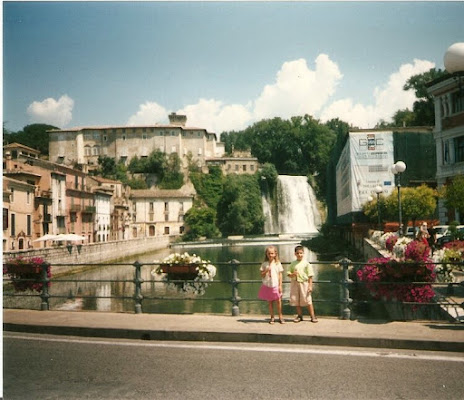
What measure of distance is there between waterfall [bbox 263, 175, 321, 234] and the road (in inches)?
3211

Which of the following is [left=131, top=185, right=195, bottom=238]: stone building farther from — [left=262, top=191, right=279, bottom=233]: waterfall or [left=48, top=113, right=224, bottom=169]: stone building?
[left=48, top=113, right=224, bottom=169]: stone building

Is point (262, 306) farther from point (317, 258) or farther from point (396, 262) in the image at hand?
point (317, 258)

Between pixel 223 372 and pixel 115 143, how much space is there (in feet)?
333

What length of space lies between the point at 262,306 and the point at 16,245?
28.7m

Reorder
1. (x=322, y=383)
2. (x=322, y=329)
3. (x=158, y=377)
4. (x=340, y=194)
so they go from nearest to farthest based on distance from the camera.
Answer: (x=322, y=383) < (x=158, y=377) < (x=322, y=329) < (x=340, y=194)

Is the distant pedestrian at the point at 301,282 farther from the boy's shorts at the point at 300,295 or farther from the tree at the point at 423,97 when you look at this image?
the tree at the point at 423,97

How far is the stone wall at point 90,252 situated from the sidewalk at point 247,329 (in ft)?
50.9

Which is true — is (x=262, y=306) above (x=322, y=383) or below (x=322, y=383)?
below

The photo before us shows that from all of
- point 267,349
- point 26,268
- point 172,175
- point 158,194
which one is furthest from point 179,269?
point 172,175

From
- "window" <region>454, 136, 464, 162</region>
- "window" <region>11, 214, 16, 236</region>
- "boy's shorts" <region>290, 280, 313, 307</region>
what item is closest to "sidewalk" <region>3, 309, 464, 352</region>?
"boy's shorts" <region>290, 280, 313, 307</region>

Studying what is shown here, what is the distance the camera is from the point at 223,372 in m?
5.57

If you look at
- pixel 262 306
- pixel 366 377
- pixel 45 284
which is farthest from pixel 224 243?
pixel 366 377

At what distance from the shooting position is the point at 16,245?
41.2 meters

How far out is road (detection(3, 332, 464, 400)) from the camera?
4969 millimetres
